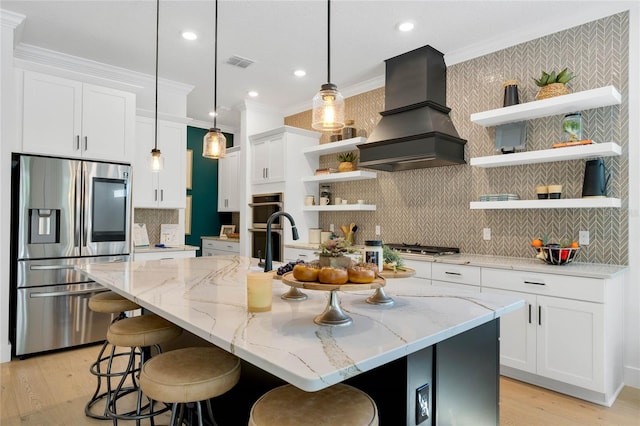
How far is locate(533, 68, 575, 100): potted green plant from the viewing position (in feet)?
9.98

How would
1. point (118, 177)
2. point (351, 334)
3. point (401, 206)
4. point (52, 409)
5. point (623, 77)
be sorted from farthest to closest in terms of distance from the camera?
1. point (401, 206)
2. point (118, 177)
3. point (623, 77)
4. point (52, 409)
5. point (351, 334)

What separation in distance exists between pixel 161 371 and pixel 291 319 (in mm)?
551

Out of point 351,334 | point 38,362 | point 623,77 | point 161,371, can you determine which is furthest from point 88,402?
point 623,77

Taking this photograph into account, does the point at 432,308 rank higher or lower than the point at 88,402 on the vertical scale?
higher

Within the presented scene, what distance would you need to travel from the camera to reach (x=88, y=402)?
2611 mm

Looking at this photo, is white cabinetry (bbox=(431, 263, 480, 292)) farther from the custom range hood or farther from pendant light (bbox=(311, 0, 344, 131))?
pendant light (bbox=(311, 0, 344, 131))

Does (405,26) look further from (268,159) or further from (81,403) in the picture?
(81,403)

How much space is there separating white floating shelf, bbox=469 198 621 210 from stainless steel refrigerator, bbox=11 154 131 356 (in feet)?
11.5

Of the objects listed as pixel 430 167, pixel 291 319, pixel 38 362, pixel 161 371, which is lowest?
pixel 38 362

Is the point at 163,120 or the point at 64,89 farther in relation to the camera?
the point at 163,120

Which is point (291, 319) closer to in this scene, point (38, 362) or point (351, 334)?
point (351, 334)

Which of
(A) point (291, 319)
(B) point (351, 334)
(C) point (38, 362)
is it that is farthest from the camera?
(C) point (38, 362)

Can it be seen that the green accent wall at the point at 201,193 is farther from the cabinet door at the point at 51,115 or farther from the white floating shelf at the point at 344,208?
→ the cabinet door at the point at 51,115

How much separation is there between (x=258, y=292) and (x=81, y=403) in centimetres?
202
